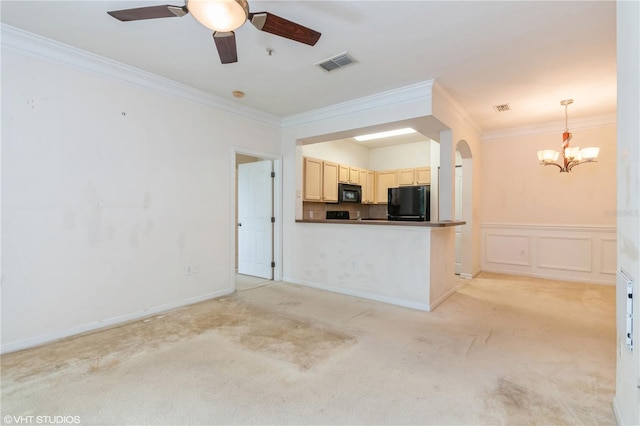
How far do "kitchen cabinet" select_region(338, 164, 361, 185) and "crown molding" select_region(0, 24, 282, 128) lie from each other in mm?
2502

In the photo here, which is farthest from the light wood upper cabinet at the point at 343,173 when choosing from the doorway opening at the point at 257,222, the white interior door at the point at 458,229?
the white interior door at the point at 458,229

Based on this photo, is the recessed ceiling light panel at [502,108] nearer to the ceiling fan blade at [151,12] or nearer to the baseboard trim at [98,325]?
the ceiling fan blade at [151,12]

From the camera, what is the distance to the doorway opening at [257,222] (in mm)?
4945

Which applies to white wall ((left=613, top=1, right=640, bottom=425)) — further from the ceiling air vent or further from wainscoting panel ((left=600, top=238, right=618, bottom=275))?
wainscoting panel ((left=600, top=238, right=618, bottom=275))

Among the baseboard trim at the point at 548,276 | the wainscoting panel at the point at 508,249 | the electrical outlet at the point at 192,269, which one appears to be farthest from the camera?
the wainscoting panel at the point at 508,249

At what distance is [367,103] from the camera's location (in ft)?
12.8

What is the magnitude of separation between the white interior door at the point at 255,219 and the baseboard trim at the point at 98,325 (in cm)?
124

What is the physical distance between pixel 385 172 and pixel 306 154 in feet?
7.06

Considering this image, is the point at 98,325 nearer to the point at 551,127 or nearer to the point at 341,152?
the point at 341,152

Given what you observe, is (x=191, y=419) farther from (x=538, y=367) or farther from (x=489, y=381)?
(x=538, y=367)

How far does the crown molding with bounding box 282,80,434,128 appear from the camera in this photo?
344cm

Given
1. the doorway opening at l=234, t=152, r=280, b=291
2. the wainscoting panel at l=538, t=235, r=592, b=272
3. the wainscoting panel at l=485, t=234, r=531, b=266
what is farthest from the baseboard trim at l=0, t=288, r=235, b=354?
the wainscoting panel at l=538, t=235, r=592, b=272

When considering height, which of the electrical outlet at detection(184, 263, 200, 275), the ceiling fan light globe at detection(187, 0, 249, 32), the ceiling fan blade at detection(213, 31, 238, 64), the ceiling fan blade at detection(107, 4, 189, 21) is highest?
the ceiling fan blade at detection(107, 4, 189, 21)

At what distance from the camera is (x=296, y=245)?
15.8ft
